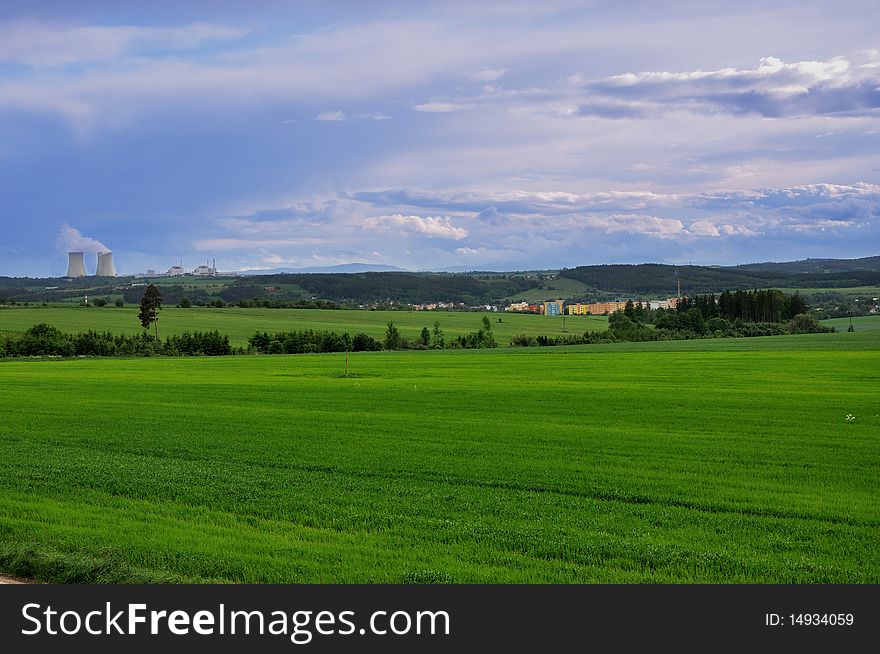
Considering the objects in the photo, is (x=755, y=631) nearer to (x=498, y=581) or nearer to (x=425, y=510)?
(x=498, y=581)

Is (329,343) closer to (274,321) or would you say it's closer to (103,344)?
(103,344)

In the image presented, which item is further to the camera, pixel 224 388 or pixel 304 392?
pixel 224 388

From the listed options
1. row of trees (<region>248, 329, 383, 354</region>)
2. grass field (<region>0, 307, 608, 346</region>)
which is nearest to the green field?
grass field (<region>0, 307, 608, 346</region>)

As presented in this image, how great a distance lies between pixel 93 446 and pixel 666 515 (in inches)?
665

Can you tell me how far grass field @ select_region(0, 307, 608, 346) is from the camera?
5034 inches

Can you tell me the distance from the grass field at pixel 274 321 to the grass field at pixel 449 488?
292ft

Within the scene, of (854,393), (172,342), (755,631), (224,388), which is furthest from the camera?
(172,342)

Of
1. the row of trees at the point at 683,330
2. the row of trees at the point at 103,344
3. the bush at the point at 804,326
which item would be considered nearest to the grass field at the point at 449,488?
the row of trees at the point at 103,344

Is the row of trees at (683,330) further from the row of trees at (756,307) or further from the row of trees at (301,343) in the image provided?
the row of trees at (301,343)

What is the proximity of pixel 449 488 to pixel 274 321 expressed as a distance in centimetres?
13327

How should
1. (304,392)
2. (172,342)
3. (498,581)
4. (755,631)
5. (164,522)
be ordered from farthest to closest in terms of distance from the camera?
(172,342) < (304,392) < (164,522) < (498,581) < (755,631)

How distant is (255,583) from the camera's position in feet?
37.4

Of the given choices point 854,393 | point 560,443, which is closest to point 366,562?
point 560,443

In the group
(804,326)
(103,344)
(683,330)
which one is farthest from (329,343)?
(804,326)
